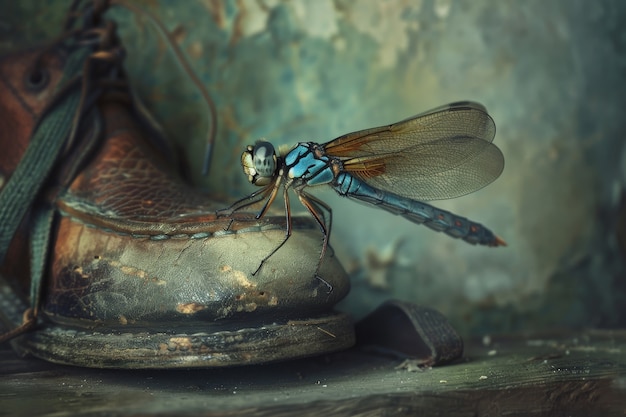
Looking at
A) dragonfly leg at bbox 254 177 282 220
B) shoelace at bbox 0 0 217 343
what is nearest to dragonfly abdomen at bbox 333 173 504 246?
dragonfly leg at bbox 254 177 282 220

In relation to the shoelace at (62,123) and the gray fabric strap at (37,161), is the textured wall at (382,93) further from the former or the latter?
the gray fabric strap at (37,161)

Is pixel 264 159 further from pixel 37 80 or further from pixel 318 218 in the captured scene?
pixel 37 80

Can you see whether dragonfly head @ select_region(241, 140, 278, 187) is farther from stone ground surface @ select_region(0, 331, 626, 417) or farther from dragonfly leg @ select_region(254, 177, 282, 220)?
stone ground surface @ select_region(0, 331, 626, 417)

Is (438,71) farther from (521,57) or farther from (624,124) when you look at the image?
(624,124)

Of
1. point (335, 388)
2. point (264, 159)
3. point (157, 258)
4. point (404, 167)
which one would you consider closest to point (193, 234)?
point (157, 258)

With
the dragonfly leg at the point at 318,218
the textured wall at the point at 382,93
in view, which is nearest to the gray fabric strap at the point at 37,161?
the textured wall at the point at 382,93
